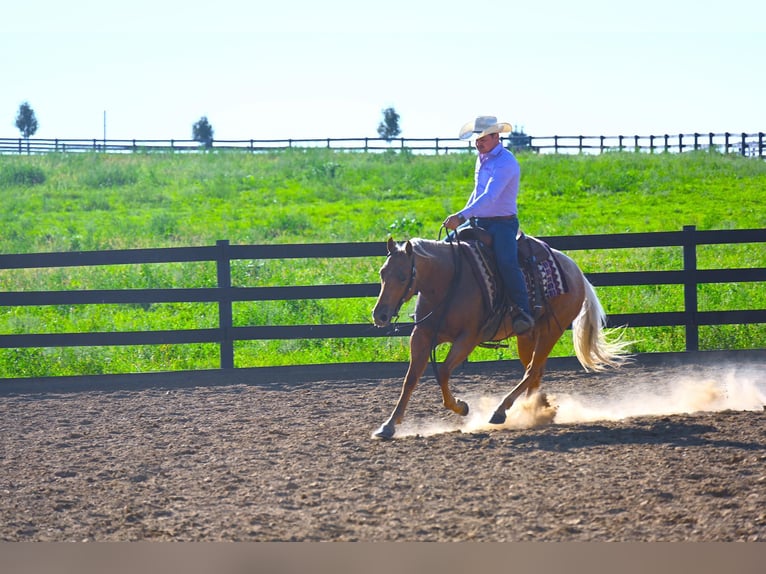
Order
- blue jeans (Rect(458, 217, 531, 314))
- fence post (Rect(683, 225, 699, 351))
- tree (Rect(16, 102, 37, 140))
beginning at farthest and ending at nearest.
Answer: tree (Rect(16, 102, 37, 140))
fence post (Rect(683, 225, 699, 351))
blue jeans (Rect(458, 217, 531, 314))

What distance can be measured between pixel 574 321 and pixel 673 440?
2.22m

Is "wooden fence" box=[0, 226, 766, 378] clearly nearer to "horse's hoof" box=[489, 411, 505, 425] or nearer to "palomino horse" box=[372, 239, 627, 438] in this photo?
"palomino horse" box=[372, 239, 627, 438]

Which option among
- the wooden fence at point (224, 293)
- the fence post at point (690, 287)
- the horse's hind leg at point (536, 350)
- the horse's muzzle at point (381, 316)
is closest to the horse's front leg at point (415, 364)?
the horse's muzzle at point (381, 316)

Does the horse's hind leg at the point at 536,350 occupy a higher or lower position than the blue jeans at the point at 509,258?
lower

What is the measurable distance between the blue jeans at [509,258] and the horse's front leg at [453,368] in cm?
51

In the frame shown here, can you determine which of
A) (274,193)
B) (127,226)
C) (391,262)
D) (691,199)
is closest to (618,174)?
(691,199)

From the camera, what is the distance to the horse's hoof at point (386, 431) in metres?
6.86

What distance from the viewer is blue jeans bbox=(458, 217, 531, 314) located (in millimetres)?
7387

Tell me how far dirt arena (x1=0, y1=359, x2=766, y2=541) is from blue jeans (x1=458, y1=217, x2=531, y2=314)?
36.6 inches

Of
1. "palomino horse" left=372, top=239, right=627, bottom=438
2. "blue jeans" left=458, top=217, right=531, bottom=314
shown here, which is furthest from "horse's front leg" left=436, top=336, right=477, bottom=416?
"blue jeans" left=458, top=217, right=531, bottom=314

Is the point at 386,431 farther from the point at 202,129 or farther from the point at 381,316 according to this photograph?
the point at 202,129

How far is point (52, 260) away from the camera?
10586 millimetres

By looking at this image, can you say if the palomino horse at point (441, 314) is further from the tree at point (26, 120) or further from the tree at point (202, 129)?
the tree at point (26, 120)

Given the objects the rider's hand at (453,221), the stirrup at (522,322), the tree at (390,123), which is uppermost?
the tree at (390,123)
